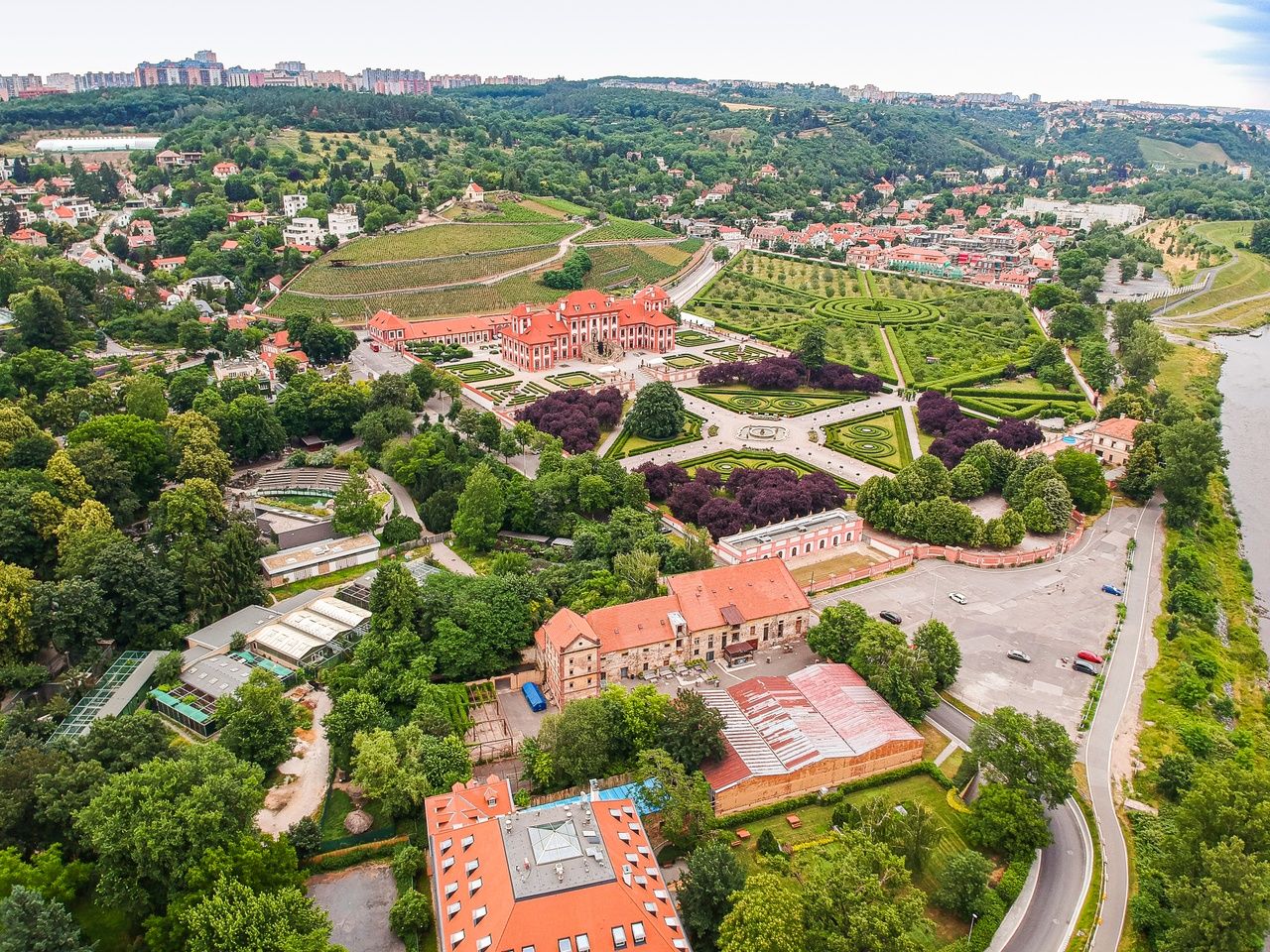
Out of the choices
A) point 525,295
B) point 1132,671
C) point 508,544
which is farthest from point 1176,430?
point 525,295

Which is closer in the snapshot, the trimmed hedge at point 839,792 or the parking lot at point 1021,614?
the trimmed hedge at point 839,792

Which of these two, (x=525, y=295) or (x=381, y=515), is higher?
(x=525, y=295)

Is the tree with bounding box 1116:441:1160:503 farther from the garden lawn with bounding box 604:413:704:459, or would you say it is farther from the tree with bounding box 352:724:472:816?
the tree with bounding box 352:724:472:816

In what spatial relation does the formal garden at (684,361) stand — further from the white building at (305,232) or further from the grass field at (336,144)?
the grass field at (336,144)

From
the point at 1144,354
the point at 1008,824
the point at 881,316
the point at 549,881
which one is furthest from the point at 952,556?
the point at 881,316

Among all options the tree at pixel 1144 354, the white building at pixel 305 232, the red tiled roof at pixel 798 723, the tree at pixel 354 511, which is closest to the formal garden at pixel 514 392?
the tree at pixel 354 511

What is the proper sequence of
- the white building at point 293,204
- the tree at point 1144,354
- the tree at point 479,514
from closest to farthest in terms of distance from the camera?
the tree at point 479,514
the tree at point 1144,354
the white building at point 293,204

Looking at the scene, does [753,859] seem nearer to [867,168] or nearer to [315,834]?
[315,834]
